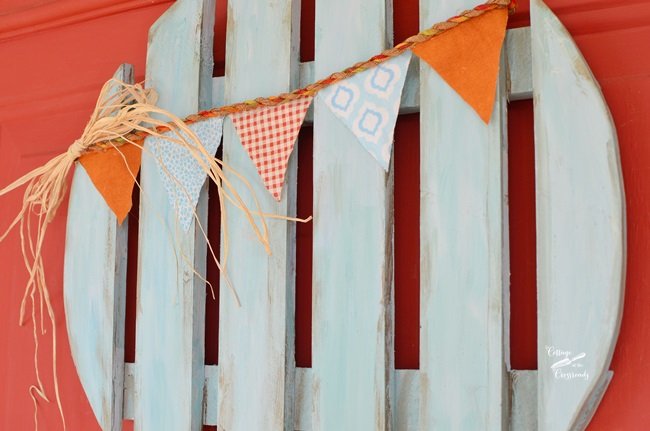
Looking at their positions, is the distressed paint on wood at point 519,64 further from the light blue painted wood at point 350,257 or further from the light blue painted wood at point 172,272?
the light blue painted wood at point 172,272

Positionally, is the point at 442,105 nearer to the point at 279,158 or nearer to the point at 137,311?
the point at 279,158

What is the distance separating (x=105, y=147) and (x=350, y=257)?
46 centimetres

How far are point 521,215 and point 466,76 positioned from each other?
0.18 metres

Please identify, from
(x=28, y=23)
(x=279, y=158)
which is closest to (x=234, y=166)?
(x=279, y=158)

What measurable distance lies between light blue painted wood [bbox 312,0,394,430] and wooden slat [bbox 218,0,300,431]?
50mm

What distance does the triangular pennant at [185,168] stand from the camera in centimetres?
126

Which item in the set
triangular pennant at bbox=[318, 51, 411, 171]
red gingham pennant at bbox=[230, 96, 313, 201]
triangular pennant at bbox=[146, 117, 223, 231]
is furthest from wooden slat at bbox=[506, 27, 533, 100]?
triangular pennant at bbox=[146, 117, 223, 231]

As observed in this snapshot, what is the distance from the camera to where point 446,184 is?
3.49 feet

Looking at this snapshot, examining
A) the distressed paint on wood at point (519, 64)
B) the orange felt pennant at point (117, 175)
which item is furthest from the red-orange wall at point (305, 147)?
the orange felt pennant at point (117, 175)

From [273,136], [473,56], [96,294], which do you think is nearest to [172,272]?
[96,294]

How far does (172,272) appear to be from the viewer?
4.16 feet

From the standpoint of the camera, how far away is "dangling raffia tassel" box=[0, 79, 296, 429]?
48.1 inches

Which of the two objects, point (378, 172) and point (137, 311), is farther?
point (137, 311)

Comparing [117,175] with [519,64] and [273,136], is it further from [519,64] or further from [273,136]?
[519,64]
